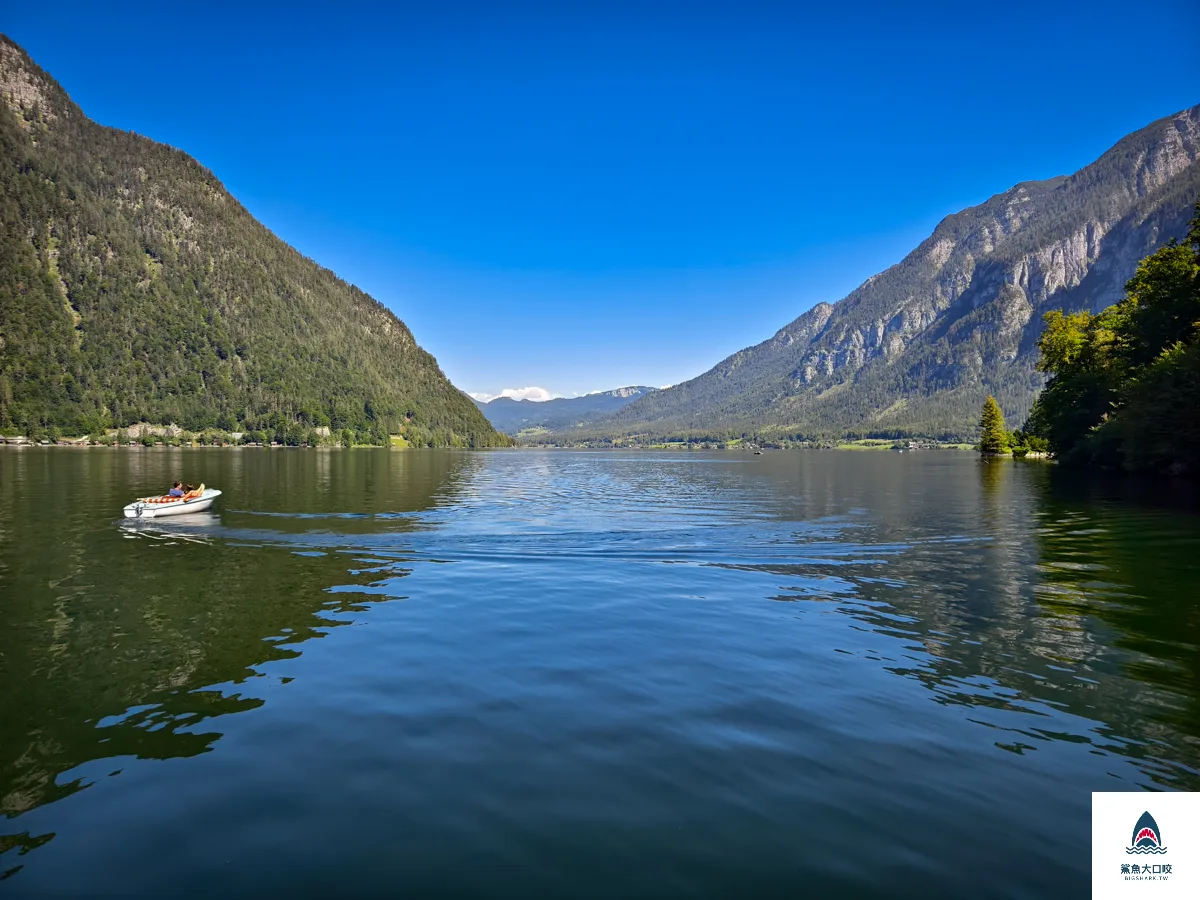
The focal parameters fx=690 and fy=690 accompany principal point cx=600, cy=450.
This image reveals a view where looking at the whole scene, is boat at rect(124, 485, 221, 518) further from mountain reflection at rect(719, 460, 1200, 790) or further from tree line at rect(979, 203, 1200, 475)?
tree line at rect(979, 203, 1200, 475)

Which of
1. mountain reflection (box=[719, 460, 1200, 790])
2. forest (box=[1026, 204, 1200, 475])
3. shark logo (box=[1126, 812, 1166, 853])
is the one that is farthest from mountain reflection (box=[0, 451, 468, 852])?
forest (box=[1026, 204, 1200, 475])

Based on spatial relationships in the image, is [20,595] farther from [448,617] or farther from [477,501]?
[477,501]

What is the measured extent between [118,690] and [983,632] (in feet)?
76.9

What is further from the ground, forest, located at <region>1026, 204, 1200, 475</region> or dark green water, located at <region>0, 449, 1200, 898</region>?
forest, located at <region>1026, 204, 1200, 475</region>

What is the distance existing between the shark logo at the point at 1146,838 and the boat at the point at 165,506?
52.6 meters

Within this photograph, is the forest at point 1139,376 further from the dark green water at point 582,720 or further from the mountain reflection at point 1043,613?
the dark green water at point 582,720

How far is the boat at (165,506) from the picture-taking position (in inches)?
1832

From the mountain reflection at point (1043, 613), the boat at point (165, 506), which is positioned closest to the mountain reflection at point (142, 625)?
the boat at point (165, 506)

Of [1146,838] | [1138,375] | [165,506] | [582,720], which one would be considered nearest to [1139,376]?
[1138,375]

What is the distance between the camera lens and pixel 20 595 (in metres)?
25.2

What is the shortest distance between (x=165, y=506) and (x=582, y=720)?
4422cm

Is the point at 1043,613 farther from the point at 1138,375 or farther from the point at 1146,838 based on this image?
the point at 1138,375

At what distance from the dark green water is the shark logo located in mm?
569

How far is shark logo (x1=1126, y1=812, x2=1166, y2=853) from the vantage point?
30.8 ft
